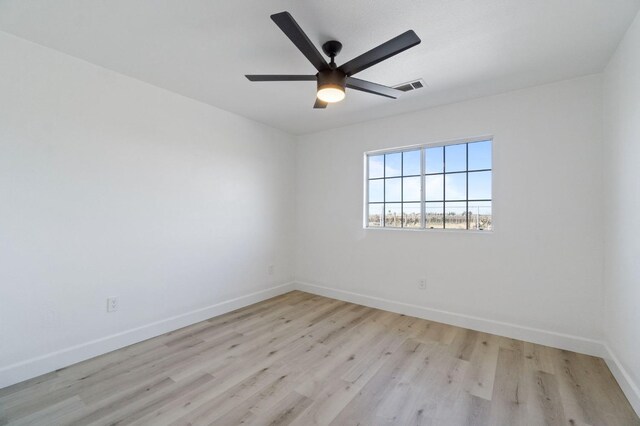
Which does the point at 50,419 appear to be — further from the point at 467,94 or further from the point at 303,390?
the point at 467,94

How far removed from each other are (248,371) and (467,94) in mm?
3351

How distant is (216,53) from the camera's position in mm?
2186

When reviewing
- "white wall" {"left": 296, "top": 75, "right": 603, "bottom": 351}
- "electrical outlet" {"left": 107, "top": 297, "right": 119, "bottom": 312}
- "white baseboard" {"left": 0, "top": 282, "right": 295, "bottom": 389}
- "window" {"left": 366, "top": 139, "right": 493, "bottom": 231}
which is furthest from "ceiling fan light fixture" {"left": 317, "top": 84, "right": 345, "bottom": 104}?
"white baseboard" {"left": 0, "top": 282, "right": 295, "bottom": 389}

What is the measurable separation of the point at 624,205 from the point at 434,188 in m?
1.61

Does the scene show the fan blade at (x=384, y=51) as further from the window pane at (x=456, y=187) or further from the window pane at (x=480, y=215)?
the window pane at (x=480, y=215)

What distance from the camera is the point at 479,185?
3055mm

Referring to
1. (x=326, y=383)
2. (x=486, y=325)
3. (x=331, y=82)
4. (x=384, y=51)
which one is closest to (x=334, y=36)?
(x=331, y=82)

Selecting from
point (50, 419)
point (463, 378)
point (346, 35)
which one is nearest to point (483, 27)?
point (346, 35)

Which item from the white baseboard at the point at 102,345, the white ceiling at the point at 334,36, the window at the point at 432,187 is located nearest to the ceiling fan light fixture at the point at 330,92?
the white ceiling at the point at 334,36

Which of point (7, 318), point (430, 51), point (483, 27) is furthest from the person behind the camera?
point (430, 51)

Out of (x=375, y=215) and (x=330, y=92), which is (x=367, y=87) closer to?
(x=330, y=92)

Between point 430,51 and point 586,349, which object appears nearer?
point 430,51

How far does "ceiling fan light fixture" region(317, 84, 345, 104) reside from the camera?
1878 millimetres

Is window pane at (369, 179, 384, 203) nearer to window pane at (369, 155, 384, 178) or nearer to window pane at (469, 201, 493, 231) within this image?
window pane at (369, 155, 384, 178)
